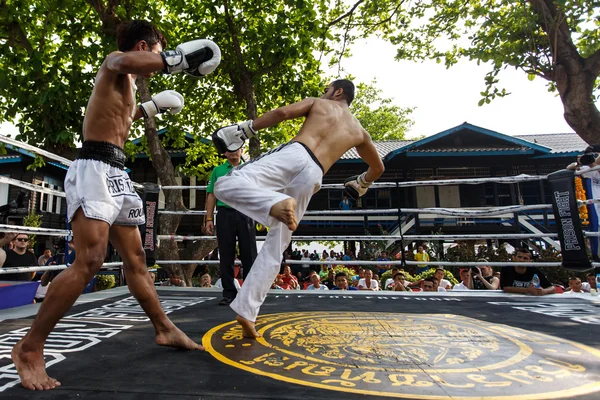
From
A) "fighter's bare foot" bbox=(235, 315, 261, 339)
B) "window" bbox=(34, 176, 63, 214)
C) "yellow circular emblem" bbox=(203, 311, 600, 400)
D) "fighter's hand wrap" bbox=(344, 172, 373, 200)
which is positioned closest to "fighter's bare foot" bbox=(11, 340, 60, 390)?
"yellow circular emblem" bbox=(203, 311, 600, 400)

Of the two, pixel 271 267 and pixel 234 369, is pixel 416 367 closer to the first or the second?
pixel 234 369

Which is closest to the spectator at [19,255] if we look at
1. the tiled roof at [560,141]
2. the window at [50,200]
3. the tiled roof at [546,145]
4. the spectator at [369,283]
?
the spectator at [369,283]

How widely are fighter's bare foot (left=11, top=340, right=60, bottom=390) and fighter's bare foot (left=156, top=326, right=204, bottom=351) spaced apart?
1.44ft

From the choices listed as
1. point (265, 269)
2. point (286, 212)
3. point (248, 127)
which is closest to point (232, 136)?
point (248, 127)

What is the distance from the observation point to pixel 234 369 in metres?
1.35

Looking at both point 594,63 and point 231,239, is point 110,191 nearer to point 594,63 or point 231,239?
point 231,239

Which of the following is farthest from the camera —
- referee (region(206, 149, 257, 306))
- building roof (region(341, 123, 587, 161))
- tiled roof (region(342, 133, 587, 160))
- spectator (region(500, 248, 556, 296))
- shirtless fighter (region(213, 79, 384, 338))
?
tiled roof (region(342, 133, 587, 160))

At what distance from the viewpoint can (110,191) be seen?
61.2 inches

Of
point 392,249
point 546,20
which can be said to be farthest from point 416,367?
point 392,249

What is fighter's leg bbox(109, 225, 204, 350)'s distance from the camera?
162 centimetres

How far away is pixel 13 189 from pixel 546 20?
17.0m

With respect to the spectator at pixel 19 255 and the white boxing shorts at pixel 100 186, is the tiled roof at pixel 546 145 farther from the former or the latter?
the white boxing shorts at pixel 100 186

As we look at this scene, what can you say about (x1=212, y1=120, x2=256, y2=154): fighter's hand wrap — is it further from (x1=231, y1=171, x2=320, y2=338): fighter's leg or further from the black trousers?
the black trousers

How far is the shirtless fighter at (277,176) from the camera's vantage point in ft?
5.68
